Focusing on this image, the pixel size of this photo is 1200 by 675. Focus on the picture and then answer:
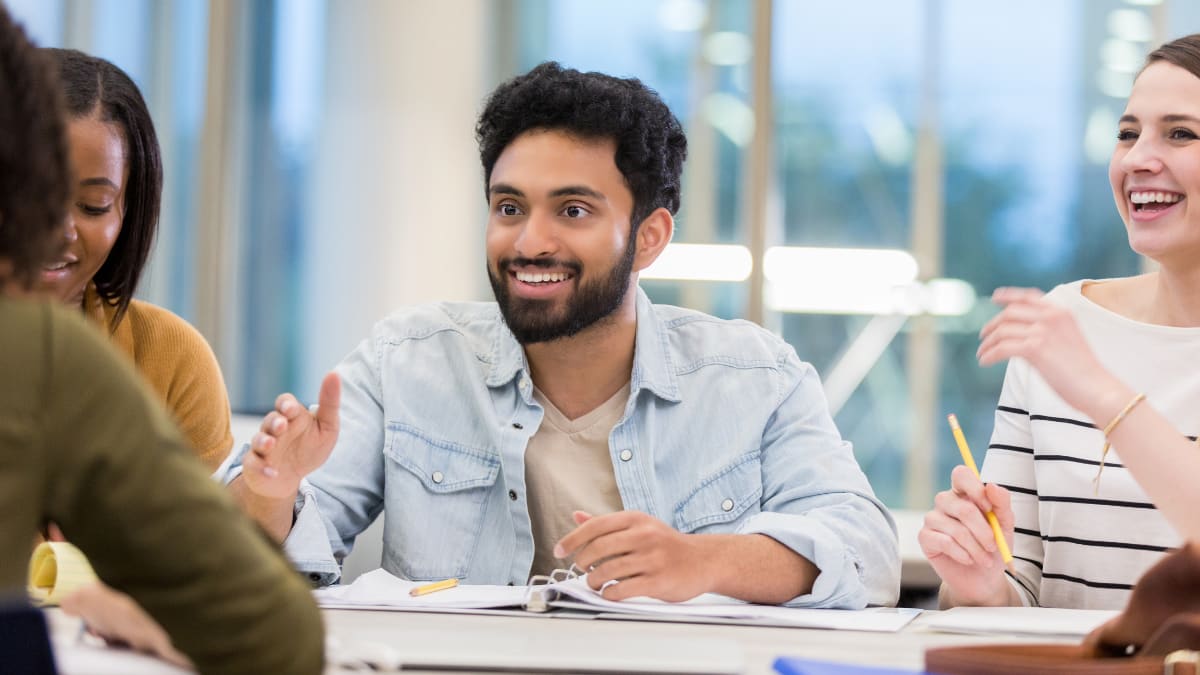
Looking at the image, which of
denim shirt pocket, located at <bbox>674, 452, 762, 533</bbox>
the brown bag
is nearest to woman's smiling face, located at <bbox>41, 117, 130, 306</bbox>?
denim shirt pocket, located at <bbox>674, 452, 762, 533</bbox>

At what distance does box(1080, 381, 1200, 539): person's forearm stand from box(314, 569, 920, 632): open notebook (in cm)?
34

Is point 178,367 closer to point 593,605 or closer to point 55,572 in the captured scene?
point 55,572

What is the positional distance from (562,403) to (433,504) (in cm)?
25

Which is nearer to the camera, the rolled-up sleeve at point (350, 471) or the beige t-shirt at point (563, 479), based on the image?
the rolled-up sleeve at point (350, 471)

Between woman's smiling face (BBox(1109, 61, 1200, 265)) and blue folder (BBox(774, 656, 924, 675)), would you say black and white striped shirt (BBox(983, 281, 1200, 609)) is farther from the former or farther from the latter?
blue folder (BBox(774, 656, 924, 675))

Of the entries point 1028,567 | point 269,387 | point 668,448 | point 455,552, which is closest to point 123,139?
point 455,552

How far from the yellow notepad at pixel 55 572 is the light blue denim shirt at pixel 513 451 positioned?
42 cm

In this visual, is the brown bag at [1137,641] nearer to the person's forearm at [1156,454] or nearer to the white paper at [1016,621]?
the white paper at [1016,621]

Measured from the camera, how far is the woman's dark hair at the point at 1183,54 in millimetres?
1726

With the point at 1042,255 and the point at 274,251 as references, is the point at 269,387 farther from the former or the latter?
the point at 1042,255

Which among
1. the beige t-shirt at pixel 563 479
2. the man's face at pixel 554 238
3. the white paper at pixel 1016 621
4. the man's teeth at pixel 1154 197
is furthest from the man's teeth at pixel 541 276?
the man's teeth at pixel 1154 197

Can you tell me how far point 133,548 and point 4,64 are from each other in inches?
9.4

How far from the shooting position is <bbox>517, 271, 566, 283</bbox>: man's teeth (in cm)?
181

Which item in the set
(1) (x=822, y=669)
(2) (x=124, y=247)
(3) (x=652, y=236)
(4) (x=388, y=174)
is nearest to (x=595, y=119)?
(3) (x=652, y=236)
